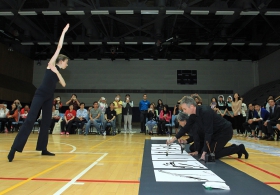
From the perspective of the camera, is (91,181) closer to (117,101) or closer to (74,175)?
(74,175)

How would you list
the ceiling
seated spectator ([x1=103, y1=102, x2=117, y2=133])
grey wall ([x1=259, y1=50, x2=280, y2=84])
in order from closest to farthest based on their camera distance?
seated spectator ([x1=103, y1=102, x2=117, y2=133]) < the ceiling < grey wall ([x1=259, y1=50, x2=280, y2=84])

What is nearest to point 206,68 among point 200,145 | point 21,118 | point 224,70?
point 224,70

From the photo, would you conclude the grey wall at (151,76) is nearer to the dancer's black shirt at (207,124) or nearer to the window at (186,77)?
the window at (186,77)

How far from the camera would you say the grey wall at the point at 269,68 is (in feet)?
62.7

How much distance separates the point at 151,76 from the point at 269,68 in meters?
10.1

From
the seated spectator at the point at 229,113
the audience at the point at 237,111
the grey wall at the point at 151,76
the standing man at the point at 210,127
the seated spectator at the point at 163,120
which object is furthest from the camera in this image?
the grey wall at the point at 151,76

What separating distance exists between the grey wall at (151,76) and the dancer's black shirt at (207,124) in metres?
17.0

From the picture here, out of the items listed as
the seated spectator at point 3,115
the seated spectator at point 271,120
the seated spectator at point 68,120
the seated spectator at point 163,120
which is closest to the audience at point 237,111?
the seated spectator at point 271,120

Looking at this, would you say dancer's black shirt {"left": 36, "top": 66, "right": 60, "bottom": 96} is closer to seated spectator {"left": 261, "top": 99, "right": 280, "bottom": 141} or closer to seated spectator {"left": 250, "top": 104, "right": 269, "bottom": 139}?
seated spectator {"left": 261, "top": 99, "right": 280, "bottom": 141}

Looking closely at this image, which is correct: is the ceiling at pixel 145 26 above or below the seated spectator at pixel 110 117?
above

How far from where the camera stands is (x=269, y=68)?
790 inches

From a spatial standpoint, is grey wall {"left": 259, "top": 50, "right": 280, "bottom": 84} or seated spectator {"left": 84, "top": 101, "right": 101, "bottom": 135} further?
grey wall {"left": 259, "top": 50, "right": 280, "bottom": 84}

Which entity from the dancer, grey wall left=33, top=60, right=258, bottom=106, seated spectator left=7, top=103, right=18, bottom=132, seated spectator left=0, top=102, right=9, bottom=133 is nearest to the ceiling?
grey wall left=33, top=60, right=258, bottom=106

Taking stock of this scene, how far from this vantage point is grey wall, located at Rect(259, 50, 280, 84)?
19.1 meters
